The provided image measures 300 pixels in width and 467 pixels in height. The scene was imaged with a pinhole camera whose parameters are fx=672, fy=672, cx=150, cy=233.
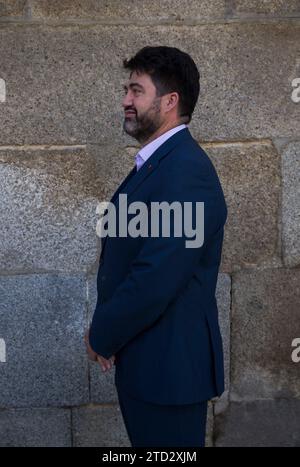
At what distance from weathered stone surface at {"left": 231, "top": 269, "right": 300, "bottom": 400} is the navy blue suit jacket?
43.8 inches

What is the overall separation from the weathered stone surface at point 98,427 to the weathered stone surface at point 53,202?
832mm

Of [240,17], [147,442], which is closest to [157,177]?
[147,442]

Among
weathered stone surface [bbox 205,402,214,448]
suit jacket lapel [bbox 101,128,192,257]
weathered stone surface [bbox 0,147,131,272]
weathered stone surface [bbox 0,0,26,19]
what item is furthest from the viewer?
weathered stone surface [bbox 205,402,214,448]

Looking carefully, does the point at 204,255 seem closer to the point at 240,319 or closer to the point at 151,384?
the point at 151,384

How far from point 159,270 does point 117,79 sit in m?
1.51

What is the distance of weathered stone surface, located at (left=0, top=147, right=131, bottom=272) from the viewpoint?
347 cm

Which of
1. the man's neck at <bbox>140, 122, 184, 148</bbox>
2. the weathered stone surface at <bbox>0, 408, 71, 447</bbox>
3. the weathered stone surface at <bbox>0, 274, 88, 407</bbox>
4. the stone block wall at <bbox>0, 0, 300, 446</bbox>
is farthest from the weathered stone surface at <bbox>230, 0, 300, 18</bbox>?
the weathered stone surface at <bbox>0, 408, 71, 447</bbox>

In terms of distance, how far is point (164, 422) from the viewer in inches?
98.0

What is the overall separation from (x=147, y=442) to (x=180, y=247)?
2.59ft

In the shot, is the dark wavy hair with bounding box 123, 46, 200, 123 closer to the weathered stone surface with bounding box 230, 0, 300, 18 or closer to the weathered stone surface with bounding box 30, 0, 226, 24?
→ the weathered stone surface with bounding box 30, 0, 226, 24

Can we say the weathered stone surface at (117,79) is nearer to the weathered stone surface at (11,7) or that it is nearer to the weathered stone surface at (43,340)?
the weathered stone surface at (11,7)

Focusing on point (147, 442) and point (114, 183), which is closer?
point (147, 442)

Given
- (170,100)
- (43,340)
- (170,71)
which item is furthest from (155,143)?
(43,340)

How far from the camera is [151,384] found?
2445 mm
